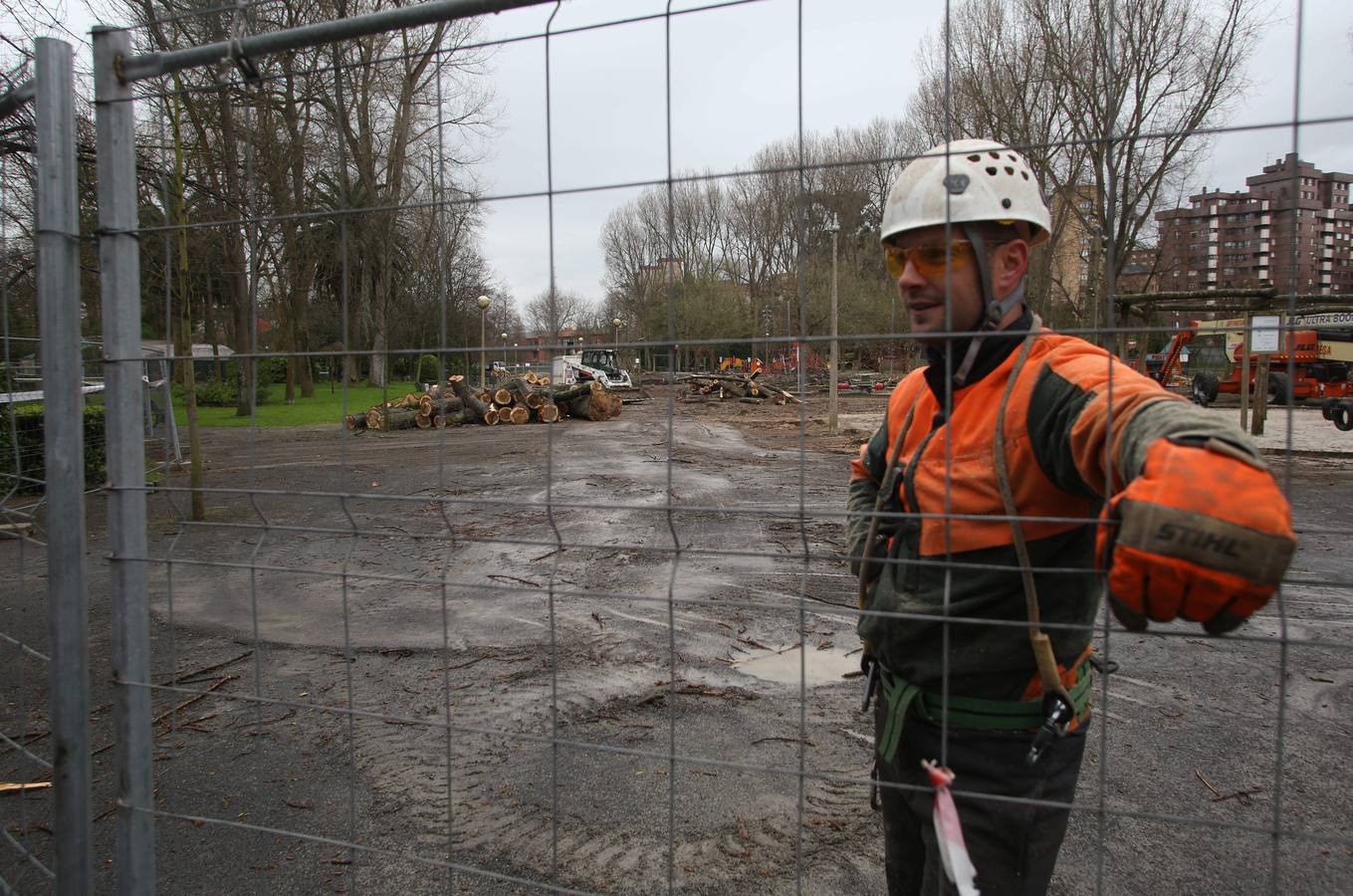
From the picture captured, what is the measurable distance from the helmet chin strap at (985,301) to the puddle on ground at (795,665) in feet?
9.12

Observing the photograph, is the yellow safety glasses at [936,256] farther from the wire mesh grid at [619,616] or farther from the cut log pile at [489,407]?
the cut log pile at [489,407]

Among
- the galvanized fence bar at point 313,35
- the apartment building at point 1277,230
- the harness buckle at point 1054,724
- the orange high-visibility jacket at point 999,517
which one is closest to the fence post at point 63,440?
the galvanized fence bar at point 313,35

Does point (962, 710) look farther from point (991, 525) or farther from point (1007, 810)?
point (991, 525)

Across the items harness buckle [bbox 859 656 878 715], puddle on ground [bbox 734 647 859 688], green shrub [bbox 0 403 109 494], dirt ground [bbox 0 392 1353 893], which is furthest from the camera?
green shrub [bbox 0 403 109 494]

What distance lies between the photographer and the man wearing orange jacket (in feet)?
4.15

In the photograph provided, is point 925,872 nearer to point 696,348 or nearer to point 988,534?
point 988,534

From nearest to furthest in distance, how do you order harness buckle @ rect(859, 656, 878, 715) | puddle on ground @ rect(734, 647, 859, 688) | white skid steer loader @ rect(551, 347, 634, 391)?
harness buckle @ rect(859, 656, 878, 715), white skid steer loader @ rect(551, 347, 634, 391), puddle on ground @ rect(734, 647, 859, 688)

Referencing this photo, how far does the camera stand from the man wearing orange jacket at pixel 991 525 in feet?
4.15

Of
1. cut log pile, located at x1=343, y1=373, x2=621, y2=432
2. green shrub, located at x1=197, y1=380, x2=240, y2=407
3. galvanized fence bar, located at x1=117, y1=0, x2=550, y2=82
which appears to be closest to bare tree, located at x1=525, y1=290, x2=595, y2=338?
galvanized fence bar, located at x1=117, y1=0, x2=550, y2=82

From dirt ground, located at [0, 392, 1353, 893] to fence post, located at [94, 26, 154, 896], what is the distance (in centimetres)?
10

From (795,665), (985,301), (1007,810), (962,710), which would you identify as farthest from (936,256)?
(795,665)

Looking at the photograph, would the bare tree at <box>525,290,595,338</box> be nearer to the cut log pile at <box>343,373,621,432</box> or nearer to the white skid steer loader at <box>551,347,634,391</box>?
the white skid steer loader at <box>551,347,634,391</box>

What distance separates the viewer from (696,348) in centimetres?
172

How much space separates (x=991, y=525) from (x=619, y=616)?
12.9 feet
